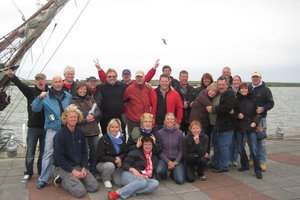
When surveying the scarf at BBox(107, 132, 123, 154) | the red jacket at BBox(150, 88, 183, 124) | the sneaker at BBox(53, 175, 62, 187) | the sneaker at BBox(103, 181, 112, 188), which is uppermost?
the red jacket at BBox(150, 88, 183, 124)

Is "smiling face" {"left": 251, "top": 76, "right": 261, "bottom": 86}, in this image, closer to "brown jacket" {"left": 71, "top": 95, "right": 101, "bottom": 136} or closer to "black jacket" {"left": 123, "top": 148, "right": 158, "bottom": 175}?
"black jacket" {"left": 123, "top": 148, "right": 158, "bottom": 175}

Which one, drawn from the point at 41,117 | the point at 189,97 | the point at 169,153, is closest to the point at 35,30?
the point at 41,117

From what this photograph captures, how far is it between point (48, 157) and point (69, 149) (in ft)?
1.59

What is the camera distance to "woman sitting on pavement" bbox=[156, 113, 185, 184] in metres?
5.09

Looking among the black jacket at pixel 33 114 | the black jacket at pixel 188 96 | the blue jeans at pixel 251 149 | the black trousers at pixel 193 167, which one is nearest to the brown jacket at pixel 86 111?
the black jacket at pixel 33 114

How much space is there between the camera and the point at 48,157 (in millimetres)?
4809

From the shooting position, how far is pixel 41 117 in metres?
5.06

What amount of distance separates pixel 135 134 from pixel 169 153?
735 mm

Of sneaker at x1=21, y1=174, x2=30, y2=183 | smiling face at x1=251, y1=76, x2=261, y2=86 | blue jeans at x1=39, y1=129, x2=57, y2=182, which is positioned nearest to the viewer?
blue jeans at x1=39, y1=129, x2=57, y2=182

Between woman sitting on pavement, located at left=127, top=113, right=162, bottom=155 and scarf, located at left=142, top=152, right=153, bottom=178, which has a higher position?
woman sitting on pavement, located at left=127, top=113, right=162, bottom=155

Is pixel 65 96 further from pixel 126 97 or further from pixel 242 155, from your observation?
pixel 242 155

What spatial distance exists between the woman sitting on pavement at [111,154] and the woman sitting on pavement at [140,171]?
17 centimetres

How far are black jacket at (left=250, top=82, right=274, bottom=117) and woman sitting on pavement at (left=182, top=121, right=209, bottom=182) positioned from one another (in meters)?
1.44

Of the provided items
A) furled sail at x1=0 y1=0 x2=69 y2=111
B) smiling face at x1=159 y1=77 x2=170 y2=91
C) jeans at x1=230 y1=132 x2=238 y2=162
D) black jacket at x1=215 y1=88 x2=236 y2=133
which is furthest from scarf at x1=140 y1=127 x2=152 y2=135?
furled sail at x1=0 y1=0 x2=69 y2=111
